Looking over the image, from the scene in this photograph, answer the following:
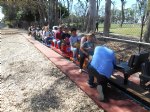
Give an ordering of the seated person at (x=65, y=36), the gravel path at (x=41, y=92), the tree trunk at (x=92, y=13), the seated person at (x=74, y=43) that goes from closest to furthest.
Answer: the gravel path at (x=41, y=92) < the seated person at (x=74, y=43) < the seated person at (x=65, y=36) < the tree trunk at (x=92, y=13)

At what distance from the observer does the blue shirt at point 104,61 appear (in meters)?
6.38

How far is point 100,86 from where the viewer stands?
21.2 ft

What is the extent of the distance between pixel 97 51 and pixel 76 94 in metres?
1.30

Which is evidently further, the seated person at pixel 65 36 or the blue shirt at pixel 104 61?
the seated person at pixel 65 36

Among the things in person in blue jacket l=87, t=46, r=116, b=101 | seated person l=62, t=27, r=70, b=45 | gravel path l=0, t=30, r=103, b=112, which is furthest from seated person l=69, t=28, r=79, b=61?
Result: person in blue jacket l=87, t=46, r=116, b=101

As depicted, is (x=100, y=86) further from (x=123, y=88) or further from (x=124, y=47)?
(x=124, y=47)

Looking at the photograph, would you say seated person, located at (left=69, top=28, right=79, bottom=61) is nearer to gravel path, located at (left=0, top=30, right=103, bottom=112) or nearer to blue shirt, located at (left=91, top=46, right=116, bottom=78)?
gravel path, located at (left=0, top=30, right=103, bottom=112)

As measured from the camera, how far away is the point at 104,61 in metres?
6.38

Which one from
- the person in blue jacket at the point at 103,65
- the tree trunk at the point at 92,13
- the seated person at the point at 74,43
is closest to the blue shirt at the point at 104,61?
the person in blue jacket at the point at 103,65

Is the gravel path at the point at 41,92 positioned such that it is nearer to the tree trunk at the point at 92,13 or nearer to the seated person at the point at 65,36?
the seated person at the point at 65,36

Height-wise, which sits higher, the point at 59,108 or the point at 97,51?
the point at 97,51

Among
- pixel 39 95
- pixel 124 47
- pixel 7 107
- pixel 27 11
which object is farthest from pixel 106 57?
pixel 27 11

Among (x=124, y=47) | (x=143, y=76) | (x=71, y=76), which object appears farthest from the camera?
(x=124, y=47)

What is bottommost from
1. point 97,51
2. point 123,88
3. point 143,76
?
point 123,88
